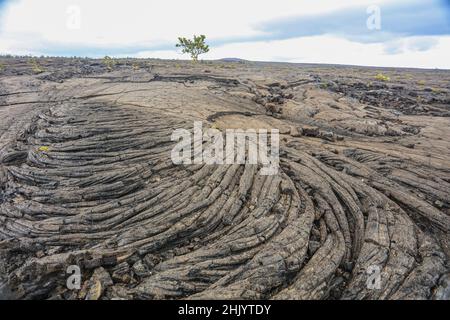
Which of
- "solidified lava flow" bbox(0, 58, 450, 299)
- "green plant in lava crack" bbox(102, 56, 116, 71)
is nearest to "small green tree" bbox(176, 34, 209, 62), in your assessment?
"green plant in lava crack" bbox(102, 56, 116, 71)

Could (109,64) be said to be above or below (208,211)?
above

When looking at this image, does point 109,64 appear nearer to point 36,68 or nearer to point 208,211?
point 36,68

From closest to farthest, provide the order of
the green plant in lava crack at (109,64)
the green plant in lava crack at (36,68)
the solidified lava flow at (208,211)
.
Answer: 1. the solidified lava flow at (208,211)
2. the green plant in lava crack at (36,68)
3. the green plant in lava crack at (109,64)

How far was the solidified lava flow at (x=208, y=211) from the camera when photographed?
36.4ft

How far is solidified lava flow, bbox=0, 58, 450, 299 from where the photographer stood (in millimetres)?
11094

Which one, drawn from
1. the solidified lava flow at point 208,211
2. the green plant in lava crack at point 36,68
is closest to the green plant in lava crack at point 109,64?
the green plant in lava crack at point 36,68

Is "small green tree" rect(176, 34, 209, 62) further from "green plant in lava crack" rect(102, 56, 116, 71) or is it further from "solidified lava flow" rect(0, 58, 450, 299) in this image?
"solidified lava flow" rect(0, 58, 450, 299)

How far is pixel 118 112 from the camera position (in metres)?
23.0

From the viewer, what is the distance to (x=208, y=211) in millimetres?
14047

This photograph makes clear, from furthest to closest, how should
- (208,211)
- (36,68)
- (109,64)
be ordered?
(109,64) → (36,68) → (208,211)

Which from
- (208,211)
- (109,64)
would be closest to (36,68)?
(109,64)

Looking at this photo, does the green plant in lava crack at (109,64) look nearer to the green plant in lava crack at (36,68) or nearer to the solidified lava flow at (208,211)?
the green plant in lava crack at (36,68)

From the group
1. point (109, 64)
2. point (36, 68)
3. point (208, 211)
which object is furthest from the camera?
point (109, 64)

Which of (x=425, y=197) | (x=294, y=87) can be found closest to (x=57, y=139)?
(x=425, y=197)
